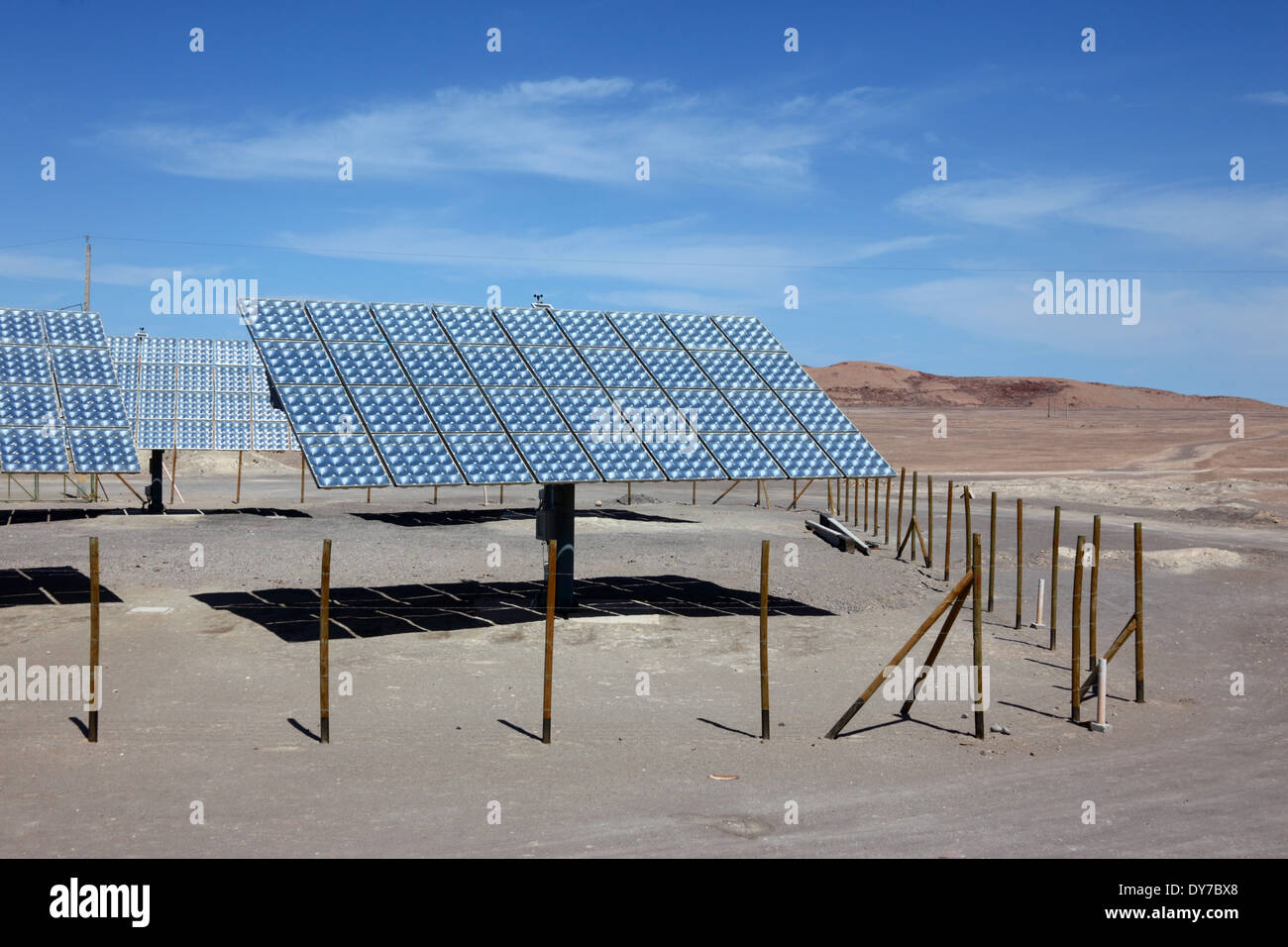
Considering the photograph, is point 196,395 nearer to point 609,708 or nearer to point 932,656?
point 609,708

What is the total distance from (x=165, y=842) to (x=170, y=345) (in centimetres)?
3616

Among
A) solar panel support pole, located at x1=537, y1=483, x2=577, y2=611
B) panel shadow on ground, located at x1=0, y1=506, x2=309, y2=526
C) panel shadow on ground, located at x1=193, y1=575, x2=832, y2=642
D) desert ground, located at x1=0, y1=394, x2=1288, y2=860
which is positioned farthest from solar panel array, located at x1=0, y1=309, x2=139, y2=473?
panel shadow on ground, located at x1=0, y1=506, x2=309, y2=526

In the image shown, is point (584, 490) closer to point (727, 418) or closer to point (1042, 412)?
point (727, 418)

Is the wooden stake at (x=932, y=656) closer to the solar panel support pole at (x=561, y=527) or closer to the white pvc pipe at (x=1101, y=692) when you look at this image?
the white pvc pipe at (x=1101, y=692)

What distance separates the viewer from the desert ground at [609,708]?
10727 mm

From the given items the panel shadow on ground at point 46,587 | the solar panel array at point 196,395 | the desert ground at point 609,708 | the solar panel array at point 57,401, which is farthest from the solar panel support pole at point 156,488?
the panel shadow on ground at point 46,587

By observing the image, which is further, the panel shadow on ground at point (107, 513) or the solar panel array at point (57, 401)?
the panel shadow on ground at point (107, 513)

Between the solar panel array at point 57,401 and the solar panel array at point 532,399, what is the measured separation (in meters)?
4.60

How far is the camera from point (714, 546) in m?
31.8

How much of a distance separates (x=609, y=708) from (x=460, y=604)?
7.96m

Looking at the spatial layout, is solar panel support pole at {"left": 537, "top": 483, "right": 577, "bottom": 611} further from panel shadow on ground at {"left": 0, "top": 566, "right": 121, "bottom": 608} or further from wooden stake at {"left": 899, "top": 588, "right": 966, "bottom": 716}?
panel shadow on ground at {"left": 0, "top": 566, "right": 121, "bottom": 608}

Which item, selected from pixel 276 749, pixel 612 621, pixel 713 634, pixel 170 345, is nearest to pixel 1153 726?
pixel 713 634

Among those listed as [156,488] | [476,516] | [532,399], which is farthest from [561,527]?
[156,488]

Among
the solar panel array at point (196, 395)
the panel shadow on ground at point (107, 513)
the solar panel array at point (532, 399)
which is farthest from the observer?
the solar panel array at point (196, 395)
